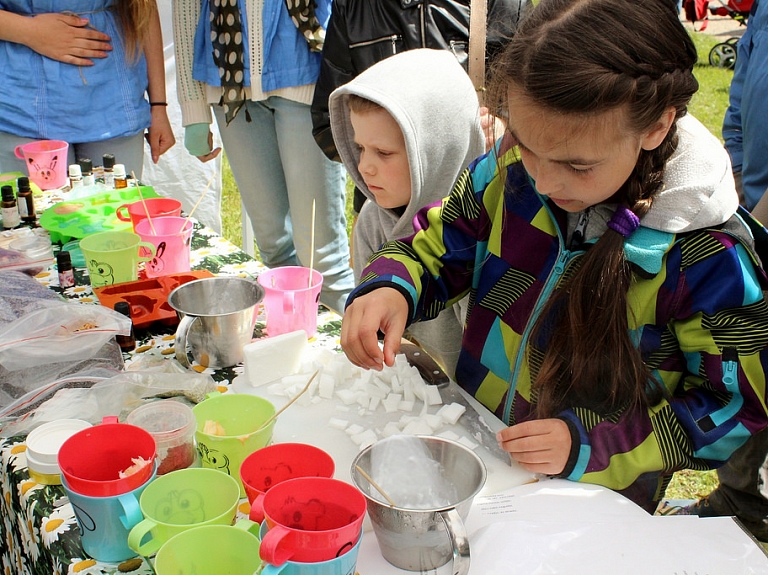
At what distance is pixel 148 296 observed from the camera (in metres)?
1.61

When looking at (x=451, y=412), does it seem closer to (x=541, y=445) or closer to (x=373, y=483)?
(x=541, y=445)

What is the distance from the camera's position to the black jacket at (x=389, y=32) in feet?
7.04

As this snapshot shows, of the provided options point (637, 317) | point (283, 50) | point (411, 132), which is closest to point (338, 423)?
point (637, 317)

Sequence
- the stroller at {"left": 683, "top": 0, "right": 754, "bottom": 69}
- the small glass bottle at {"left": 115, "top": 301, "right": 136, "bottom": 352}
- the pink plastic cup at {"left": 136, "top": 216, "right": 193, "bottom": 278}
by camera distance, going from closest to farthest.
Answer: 1. the small glass bottle at {"left": 115, "top": 301, "right": 136, "bottom": 352}
2. the pink plastic cup at {"left": 136, "top": 216, "right": 193, "bottom": 278}
3. the stroller at {"left": 683, "top": 0, "right": 754, "bottom": 69}

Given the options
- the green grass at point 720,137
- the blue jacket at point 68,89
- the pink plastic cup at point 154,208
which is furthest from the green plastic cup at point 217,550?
the blue jacket at point 68,89

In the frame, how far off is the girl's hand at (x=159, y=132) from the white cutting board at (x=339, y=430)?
5.60 feet

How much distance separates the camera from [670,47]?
1.07 metres

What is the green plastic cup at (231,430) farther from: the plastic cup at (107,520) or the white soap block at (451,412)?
the white soap block at (451,412)

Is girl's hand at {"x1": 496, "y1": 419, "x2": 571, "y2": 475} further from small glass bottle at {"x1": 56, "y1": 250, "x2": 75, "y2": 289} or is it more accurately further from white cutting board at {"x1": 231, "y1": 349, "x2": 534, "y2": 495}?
small glass bottle at {"x1": 56, "y1": 250, "x2": 75, "y2": 289}

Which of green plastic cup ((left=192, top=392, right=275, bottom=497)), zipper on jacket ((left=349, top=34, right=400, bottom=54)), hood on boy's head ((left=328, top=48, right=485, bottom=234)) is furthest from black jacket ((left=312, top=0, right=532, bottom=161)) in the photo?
green plastic cup ((left=192, top=392, right=275, bottom=497))

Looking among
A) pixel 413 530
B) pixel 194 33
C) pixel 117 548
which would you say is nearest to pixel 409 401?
pixel 413 530

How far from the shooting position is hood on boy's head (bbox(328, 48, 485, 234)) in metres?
1.63

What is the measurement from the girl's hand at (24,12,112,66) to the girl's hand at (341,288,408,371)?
1.68m

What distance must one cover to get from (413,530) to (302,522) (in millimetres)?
138
